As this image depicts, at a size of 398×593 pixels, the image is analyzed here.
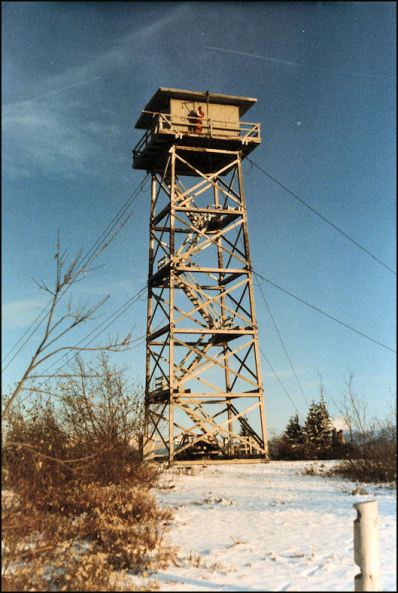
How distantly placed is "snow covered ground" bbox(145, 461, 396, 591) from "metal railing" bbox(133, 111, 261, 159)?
13611 millimetres

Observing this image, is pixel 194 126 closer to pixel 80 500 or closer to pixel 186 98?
pixel 186 98

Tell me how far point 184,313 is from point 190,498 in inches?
324

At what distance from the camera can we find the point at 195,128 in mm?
22047

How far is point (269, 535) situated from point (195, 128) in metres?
17.0

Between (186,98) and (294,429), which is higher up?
(186,98)

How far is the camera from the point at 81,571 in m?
7.05

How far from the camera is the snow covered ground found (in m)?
6.78

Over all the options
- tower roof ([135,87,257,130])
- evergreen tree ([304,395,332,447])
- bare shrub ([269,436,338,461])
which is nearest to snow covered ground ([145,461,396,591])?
bare shrub ([269,436,338,461])

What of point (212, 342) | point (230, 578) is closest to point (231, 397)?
point (212, 342)

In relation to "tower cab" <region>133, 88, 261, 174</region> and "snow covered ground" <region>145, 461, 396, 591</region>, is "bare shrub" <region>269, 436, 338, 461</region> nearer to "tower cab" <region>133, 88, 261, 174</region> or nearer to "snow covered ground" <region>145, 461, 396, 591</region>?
"snow covered ground" <region>145, 461, 396, 591</region>

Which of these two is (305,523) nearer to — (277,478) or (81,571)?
(81,571)

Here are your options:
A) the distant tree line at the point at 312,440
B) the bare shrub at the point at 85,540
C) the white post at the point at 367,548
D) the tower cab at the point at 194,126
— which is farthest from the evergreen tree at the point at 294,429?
the white post at the point at 367,548

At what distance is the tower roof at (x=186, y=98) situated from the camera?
22.0 metres

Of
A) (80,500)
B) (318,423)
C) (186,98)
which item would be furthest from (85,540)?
(318,423)
